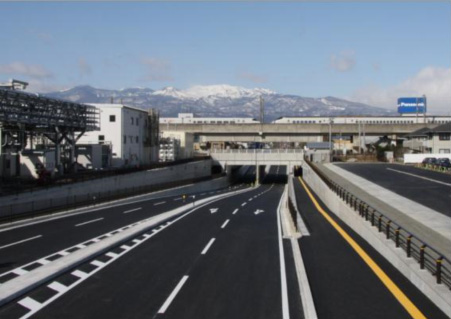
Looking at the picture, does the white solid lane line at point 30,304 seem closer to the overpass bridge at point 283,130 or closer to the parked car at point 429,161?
the parked car at point 429,161

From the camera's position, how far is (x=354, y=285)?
1512 cm

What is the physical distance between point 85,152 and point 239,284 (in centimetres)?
5470

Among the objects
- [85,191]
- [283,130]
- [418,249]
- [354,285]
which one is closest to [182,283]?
[354,285]

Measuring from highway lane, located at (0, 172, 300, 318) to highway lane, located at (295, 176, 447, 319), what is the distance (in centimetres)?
130

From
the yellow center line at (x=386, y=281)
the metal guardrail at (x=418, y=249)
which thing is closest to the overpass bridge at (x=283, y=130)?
the metal guardrail at (x=418, y=249)

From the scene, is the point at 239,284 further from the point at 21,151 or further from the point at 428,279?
the point at 21,151

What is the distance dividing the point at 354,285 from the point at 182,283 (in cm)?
541

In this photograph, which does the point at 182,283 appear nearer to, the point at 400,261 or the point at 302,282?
the point at 302,282

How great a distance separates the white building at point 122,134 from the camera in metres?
72.4

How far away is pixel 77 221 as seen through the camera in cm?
3288

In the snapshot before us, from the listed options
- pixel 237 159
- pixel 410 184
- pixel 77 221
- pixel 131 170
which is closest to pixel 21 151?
pixel 131 170

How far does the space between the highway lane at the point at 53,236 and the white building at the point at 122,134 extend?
1302 inches

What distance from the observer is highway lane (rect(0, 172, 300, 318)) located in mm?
12938

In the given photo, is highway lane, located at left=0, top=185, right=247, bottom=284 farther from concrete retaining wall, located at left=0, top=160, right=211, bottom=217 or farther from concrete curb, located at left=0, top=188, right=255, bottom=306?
concrete retaining wall, located at left=0, top=160, right=211, bottom=217
